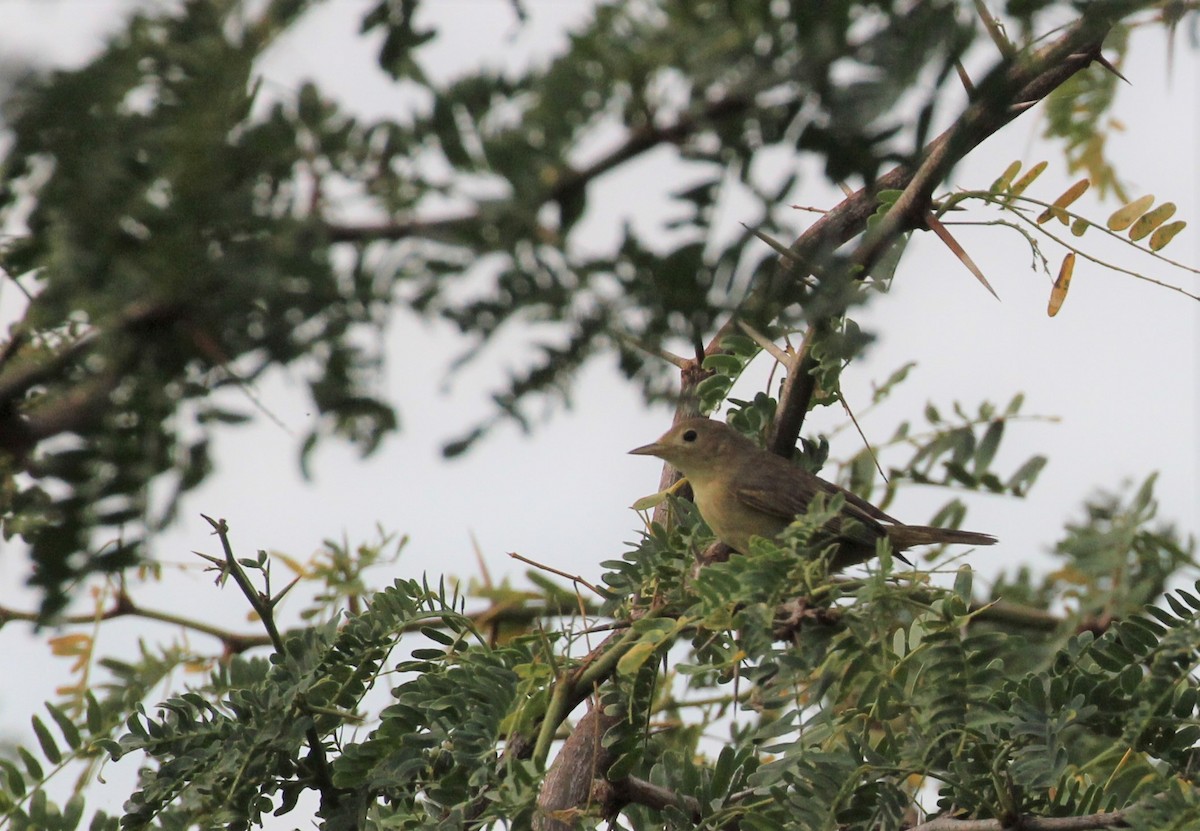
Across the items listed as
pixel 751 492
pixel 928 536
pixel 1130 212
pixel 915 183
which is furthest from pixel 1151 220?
pixel 928 536

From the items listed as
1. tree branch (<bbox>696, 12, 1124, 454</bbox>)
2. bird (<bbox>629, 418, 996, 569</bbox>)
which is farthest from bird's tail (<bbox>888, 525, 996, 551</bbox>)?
tree branch (<bbox>696, 12, 1124, 454</bbox>)

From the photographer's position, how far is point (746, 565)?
2.43m

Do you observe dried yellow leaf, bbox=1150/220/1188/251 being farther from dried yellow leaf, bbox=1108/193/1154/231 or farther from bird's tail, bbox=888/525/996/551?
bird's tail, bbox=888/525/996/551

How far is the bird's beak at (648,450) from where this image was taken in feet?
15.8

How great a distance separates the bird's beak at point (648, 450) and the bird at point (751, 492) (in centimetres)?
3

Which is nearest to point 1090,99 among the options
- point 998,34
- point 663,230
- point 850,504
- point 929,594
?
point 850,504

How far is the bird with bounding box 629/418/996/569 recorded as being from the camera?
3.91m

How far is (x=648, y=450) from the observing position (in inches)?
192

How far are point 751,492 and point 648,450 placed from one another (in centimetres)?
71

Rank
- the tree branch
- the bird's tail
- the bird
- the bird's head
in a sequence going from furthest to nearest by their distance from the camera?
the bird's tail
the bird's head
the bird
the tree branch

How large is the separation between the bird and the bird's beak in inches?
1.0

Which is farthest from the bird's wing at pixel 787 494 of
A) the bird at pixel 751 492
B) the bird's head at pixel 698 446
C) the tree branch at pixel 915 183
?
the tree branch at pixel 915 183

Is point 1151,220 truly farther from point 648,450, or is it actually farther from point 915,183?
point 648,450

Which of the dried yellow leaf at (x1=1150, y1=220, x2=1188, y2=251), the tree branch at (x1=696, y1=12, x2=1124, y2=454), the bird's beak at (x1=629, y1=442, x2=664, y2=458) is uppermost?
the bird's beak at (x1=629, y1=442, x2=664, y2=458)
